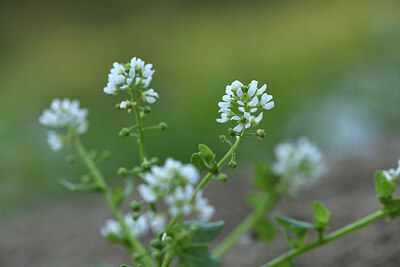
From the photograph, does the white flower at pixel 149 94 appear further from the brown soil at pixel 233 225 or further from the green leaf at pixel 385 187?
the brown soil at pixel 233 225

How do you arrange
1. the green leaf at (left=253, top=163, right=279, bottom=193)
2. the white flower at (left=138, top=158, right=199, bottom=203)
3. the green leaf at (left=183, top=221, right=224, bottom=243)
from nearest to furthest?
the white flower at (left=138, top=158, right=199, bottom=203)
the green leaf at (left=183, top=221, right=224, bottom=243)
the green leaf at (left=253, top=163, right=279, bottom=193)

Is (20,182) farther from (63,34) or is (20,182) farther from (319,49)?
(63,34)

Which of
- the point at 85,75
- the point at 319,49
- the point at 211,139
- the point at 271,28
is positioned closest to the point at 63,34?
the point at 85,75

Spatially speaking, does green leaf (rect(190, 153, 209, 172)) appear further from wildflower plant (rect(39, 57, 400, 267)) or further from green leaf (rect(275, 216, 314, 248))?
green leaf (rect(275, 216, 314, 248))

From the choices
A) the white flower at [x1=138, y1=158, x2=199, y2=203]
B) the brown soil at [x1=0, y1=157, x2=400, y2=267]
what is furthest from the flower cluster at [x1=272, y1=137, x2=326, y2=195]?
the white flower at [x1=138, y1=158, x2=199, y2=203]

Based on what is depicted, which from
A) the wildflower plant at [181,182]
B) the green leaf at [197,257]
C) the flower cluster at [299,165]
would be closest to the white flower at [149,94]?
the wildflower plant at [181,182]
